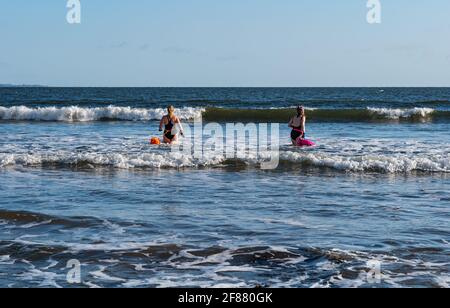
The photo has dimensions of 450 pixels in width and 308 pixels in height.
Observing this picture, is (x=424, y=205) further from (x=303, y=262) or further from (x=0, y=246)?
(x=0, y=246)

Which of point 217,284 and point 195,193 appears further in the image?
point 195,193

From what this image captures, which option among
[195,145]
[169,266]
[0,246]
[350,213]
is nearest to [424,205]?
[350,213]

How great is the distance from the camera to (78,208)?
982 cm

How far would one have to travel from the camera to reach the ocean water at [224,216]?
675 centimetres

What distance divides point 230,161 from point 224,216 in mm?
6263

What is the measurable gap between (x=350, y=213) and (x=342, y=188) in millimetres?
2526

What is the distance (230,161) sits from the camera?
1555 centimetres

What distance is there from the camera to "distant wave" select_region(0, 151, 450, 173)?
14.6 meters

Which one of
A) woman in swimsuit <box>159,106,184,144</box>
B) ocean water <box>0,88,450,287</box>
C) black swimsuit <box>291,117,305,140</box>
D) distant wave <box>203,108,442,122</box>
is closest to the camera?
ocean water <box>0,88,450,287</box>

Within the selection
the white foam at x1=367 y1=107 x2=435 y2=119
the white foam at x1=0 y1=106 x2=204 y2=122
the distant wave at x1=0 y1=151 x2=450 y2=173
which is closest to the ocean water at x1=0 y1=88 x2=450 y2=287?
the distant wave at x1=0 y1=151 x2=450 y2=173

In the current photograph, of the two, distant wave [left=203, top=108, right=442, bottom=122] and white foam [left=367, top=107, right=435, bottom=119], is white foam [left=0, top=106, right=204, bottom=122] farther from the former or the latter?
white foam [left=367, top=107, right=435, bottom=119]

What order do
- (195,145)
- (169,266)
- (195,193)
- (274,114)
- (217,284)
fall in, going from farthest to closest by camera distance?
(274,114), (195,145), (195,193), (169,266), (217,284)

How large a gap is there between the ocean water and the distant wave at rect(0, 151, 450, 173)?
36 millimetres
